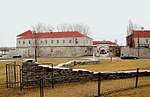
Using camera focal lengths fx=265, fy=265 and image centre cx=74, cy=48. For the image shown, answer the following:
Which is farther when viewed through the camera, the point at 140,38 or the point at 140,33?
the point at 140,33

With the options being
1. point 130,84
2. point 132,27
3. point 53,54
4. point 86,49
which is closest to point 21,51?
point 53,54

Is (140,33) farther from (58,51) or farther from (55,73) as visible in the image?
(55,73)

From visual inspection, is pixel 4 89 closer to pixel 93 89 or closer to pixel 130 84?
pixel 93 89

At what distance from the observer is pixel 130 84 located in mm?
12305

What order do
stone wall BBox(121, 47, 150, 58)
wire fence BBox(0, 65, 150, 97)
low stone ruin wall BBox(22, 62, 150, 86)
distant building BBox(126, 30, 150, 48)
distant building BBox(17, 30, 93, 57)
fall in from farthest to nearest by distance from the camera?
distant building BBox(126, 30, 150, 48)
distant building BBox(17, 30, 93, 57)
stone wall BBox(121, 47, 150, 58)
low stone ruin wall BBox(22, 62, 150, 86)
wire fence BBox(0, 65, 150, 97)

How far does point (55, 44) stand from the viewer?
7694 cm

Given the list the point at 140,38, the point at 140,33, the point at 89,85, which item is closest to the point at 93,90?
the point at 89,85

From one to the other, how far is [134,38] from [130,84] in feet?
193

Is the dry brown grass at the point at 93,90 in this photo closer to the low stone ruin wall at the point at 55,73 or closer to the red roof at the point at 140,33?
the low stone ruin wall at the point at 55,73

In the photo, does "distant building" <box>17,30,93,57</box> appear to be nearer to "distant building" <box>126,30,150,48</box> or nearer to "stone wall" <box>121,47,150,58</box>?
"stone wall" <box>121,47,150,58</box>

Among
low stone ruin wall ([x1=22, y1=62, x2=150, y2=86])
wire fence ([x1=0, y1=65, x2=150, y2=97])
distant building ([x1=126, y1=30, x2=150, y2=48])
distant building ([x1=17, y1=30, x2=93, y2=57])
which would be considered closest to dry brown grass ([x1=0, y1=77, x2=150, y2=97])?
wire fence ([x1=0, y1=65, x2=150, y2=97])

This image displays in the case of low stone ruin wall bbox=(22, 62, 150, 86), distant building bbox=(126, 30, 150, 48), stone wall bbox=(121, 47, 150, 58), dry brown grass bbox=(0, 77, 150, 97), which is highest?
distant building bbox=(126, 30, 150, 48)

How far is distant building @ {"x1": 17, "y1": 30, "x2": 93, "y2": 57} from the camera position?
64.0 metres

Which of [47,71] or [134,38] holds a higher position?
[134,38]
